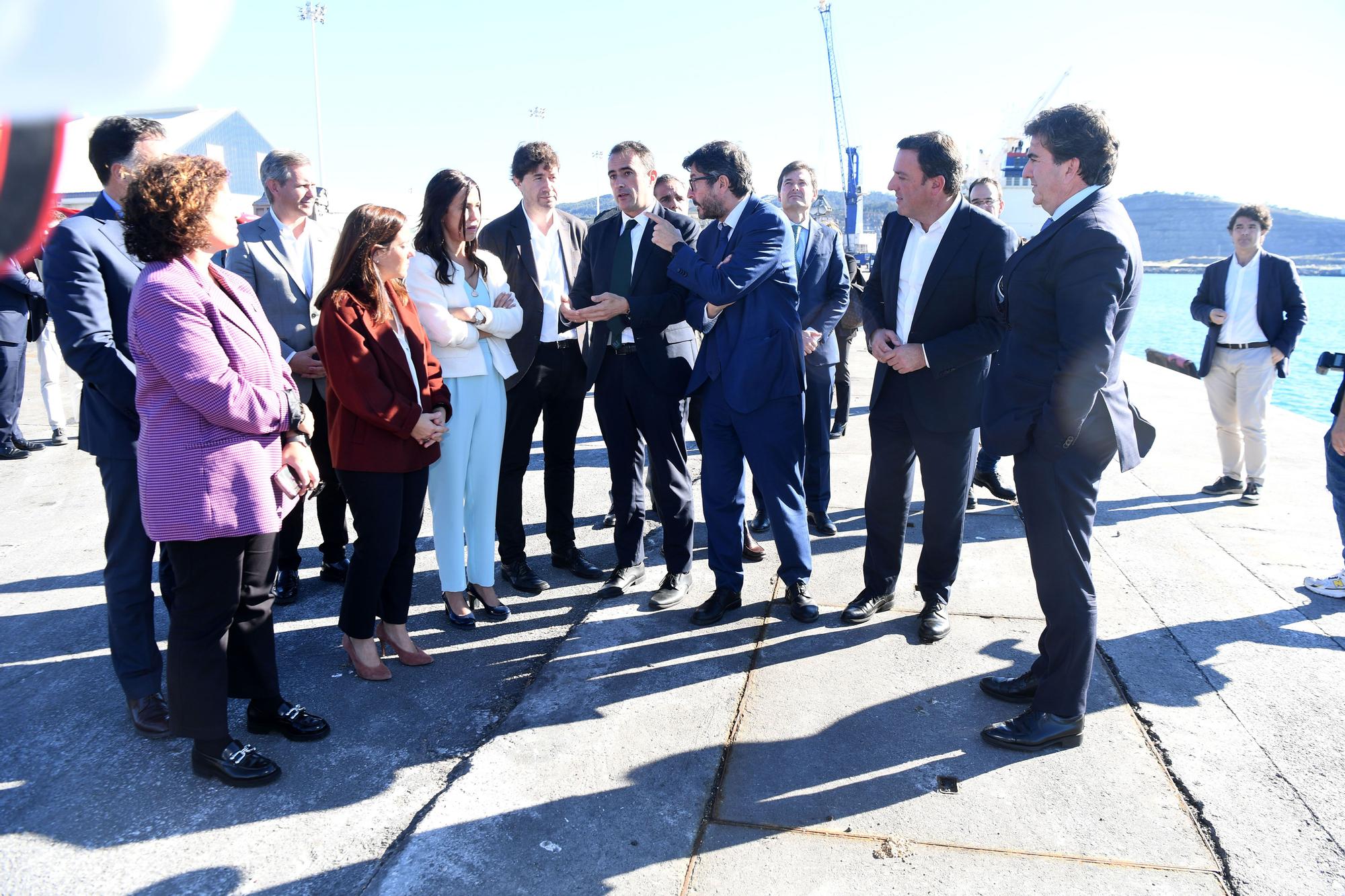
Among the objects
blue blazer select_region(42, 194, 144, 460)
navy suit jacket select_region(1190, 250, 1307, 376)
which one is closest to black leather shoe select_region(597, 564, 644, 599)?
blue blazer select_region(42, 194, 144, 460)

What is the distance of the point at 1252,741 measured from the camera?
2953 mm

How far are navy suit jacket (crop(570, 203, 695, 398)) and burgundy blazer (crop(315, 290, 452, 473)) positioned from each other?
1.21 m

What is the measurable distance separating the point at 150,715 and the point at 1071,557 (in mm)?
3442

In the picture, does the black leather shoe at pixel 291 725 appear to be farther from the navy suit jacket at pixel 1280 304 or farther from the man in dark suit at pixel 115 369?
the navy suit jacket at pixel 1280 304

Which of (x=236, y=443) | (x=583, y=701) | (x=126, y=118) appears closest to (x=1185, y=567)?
(x=583, y=701)

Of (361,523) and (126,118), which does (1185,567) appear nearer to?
(361,523)

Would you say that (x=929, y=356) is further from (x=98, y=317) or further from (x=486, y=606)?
(x=98, y=317)

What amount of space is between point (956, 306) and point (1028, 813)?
6.98 feet

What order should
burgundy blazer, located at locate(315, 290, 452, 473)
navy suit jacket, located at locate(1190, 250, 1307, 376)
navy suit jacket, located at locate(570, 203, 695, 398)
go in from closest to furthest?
1. burgundy blazer, located at locate(315, 290, 452, 473)
2. navy suit jacket, located at locate(570, 203, 695, 398)
3. navy suit jacket, located at locate(1190, 250, 1307, 376)

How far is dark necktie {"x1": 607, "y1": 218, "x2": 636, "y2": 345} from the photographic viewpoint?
14.0 ft

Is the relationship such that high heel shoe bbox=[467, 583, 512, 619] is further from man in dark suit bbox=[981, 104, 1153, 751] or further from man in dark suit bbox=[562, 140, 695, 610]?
man in dark suit bbox=[981, 104, 1153, 751]

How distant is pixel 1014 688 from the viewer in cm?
325

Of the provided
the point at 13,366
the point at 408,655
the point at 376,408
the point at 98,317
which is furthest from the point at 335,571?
the point at 13,366

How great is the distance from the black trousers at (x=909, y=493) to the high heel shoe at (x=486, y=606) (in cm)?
181
